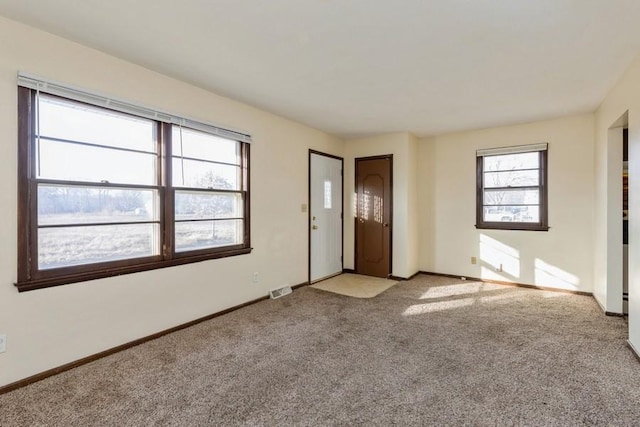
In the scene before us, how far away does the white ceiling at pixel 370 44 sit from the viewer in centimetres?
192

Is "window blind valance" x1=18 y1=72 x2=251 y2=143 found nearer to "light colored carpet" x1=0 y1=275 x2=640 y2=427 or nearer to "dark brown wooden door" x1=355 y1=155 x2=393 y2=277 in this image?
"light colored carpet" x1=0 y1=275 x2=640 y2=427

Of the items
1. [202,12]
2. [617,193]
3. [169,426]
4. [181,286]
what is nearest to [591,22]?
[617,193]

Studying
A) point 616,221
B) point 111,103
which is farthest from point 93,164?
point 616,221

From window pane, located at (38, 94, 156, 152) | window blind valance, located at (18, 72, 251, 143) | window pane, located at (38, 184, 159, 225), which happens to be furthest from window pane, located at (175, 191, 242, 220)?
window blind valance, located at (18, 72, 251, 143)

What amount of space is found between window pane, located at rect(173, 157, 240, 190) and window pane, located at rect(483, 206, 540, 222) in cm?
380

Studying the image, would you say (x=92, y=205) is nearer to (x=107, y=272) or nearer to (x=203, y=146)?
(x=107, y=272)

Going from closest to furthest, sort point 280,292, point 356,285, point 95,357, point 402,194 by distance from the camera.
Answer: point 95,357 < point 280,292 < point 356,285 < point 402,194

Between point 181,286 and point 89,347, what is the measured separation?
2.76 ft

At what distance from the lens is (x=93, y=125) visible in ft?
8.16

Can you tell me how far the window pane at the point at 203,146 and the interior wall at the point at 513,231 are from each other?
332 cm

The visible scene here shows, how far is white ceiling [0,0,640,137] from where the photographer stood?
1917 mm

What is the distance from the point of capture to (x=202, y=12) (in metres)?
1.96

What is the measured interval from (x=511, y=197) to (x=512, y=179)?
0.27 meters

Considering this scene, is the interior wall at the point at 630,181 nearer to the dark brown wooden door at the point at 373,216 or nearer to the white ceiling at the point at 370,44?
the white ceiling at the point at 370,44
